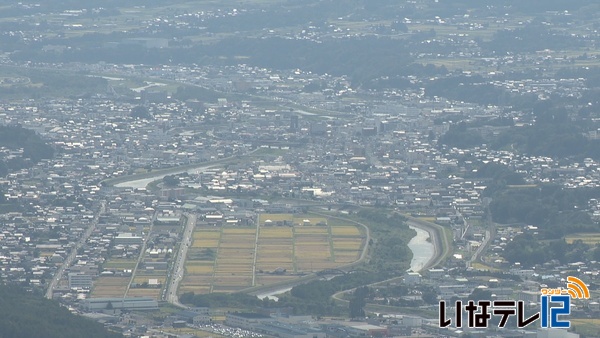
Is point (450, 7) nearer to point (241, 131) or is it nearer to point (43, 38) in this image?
point (43, 38)

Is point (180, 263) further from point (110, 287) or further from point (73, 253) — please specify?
point (110, 287)

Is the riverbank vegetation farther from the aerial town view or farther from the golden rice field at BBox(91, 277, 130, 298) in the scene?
the golden rice field at BBox(91, 277, 130, 298)

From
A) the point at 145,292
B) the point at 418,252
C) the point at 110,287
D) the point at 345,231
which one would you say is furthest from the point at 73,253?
the point at 418,252

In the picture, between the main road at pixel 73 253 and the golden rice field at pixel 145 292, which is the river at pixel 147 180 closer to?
the main road at pixel 73 253

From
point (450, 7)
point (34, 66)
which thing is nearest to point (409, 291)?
point (34, 66)

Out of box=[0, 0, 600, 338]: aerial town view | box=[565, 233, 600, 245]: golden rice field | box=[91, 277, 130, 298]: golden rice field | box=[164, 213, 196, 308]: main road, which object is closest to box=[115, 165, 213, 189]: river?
box=[0, 0, 600, 338]: aerial town view
